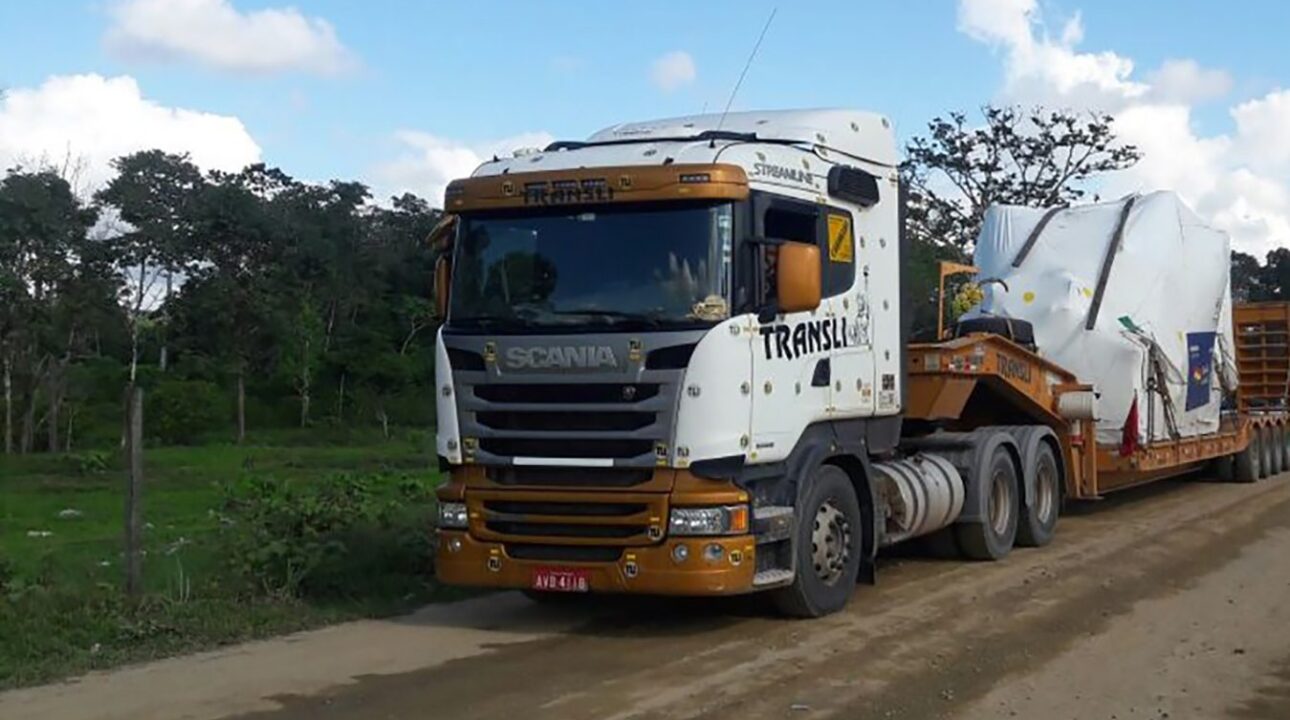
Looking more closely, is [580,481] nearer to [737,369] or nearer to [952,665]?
[737,369]

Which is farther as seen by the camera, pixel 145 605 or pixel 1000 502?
pixel 1000 502

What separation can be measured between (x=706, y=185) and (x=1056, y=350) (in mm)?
8031

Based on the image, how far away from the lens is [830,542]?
1014 centimetres

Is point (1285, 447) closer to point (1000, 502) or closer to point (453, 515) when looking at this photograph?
point (1000, 502)

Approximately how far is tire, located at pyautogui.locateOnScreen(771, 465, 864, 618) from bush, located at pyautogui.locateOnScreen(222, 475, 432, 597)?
10.7 feet

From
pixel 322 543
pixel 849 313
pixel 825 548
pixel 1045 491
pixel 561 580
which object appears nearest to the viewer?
pixel 561 580

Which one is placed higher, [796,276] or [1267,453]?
[796,276]

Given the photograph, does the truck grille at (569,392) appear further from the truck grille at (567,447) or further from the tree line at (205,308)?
the tree line at (205,308)

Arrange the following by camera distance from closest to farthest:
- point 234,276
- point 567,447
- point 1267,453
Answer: point 567,447 < point 1267,453 < point 234,276

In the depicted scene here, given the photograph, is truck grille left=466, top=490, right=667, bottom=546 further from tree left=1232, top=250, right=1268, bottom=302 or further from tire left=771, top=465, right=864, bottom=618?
tree left=1232, top=250, right=1268, bottom=302

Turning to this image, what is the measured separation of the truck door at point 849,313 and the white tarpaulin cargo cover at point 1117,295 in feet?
19.2

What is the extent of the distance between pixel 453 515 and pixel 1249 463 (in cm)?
1526

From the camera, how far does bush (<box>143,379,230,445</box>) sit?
4250cm

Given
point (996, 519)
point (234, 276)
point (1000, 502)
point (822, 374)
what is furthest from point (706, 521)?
point (234, 276)
